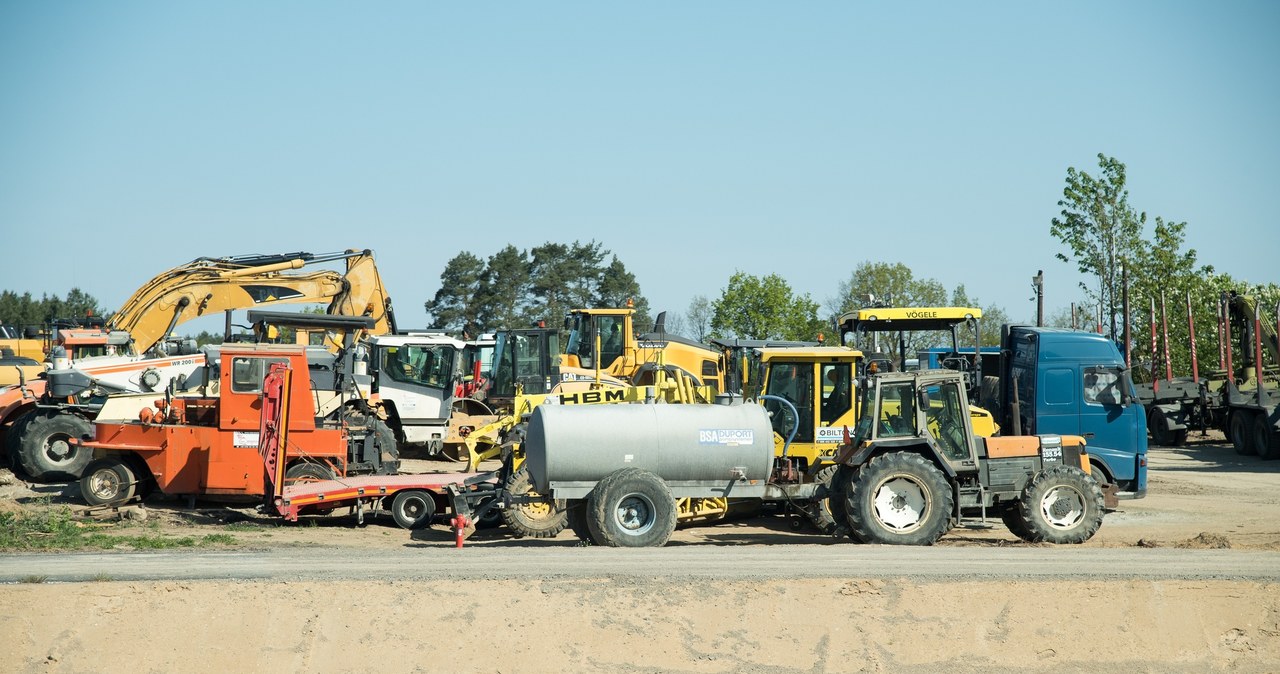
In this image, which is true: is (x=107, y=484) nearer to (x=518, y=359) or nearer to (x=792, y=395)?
(x=518, y=359)

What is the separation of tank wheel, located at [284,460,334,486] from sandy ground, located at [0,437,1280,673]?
5588mm

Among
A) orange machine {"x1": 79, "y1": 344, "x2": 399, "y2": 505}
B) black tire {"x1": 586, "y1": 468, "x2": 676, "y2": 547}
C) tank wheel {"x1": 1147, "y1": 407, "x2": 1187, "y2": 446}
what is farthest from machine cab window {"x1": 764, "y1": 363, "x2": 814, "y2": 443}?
tank wheel {"x1": 1147, "y1": 407, "x2": 1187, "y2": 446}

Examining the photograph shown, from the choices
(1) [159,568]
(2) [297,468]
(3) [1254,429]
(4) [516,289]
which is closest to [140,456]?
(2) [297,468]

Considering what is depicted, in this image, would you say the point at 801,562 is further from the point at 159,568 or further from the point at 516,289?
the point at 516,289

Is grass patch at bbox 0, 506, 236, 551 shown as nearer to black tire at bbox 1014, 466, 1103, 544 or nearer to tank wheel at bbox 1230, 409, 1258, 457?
black tire at bbox 1014, 466, 1103, 544

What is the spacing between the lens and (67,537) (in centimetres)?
1417

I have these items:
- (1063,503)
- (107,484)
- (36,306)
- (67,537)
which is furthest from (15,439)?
(36,306)

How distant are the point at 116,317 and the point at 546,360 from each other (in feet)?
31.0

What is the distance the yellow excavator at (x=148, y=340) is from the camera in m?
20.5

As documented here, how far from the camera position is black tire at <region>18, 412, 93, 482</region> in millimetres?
20203

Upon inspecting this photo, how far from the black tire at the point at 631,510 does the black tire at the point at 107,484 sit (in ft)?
25.5

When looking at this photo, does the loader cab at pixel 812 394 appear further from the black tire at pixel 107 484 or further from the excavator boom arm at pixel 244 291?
the excavator boom arm at pixel 244 291

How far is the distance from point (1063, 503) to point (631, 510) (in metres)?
5.34

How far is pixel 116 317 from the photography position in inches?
1001
